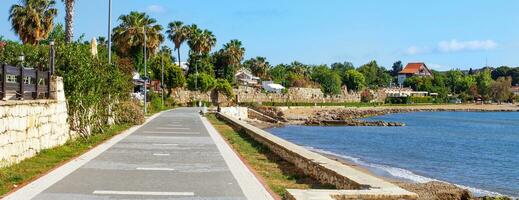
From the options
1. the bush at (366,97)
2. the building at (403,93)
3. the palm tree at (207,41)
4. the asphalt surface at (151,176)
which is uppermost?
the palm tree at (207,41)

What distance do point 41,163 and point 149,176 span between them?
3.41 meters

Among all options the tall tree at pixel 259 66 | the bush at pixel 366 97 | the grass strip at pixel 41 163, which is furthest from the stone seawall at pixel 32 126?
the bush at pixel 366 97

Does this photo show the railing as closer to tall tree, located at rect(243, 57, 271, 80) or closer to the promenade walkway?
the promenade walkway

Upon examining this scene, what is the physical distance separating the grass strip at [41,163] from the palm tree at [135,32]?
46.4m

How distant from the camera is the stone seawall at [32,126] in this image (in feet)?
46.0

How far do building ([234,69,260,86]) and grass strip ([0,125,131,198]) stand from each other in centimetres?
10284

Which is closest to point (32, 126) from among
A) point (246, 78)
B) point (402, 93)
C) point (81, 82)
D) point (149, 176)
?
point (149, 176)

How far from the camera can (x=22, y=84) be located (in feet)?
52.6

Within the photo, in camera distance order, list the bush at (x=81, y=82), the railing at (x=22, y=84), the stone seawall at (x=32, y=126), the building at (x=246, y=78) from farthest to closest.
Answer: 1. the building at (x=246, y=78)
2. the bush at (x=81, y=82)
3. the railing at (x=22, y=84)
4. the stone seawall at (x=32, y=126)

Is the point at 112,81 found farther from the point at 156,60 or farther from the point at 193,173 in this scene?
the point at 156,60

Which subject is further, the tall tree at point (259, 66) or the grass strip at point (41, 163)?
the tall tree at point (259, 66)

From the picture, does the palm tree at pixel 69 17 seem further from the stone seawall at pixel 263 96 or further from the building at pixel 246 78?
the building at pixel 246 78

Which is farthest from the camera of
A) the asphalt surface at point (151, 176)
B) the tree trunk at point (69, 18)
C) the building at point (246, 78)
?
the building at point (246, 78)

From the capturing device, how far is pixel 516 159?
34062 millimetres
